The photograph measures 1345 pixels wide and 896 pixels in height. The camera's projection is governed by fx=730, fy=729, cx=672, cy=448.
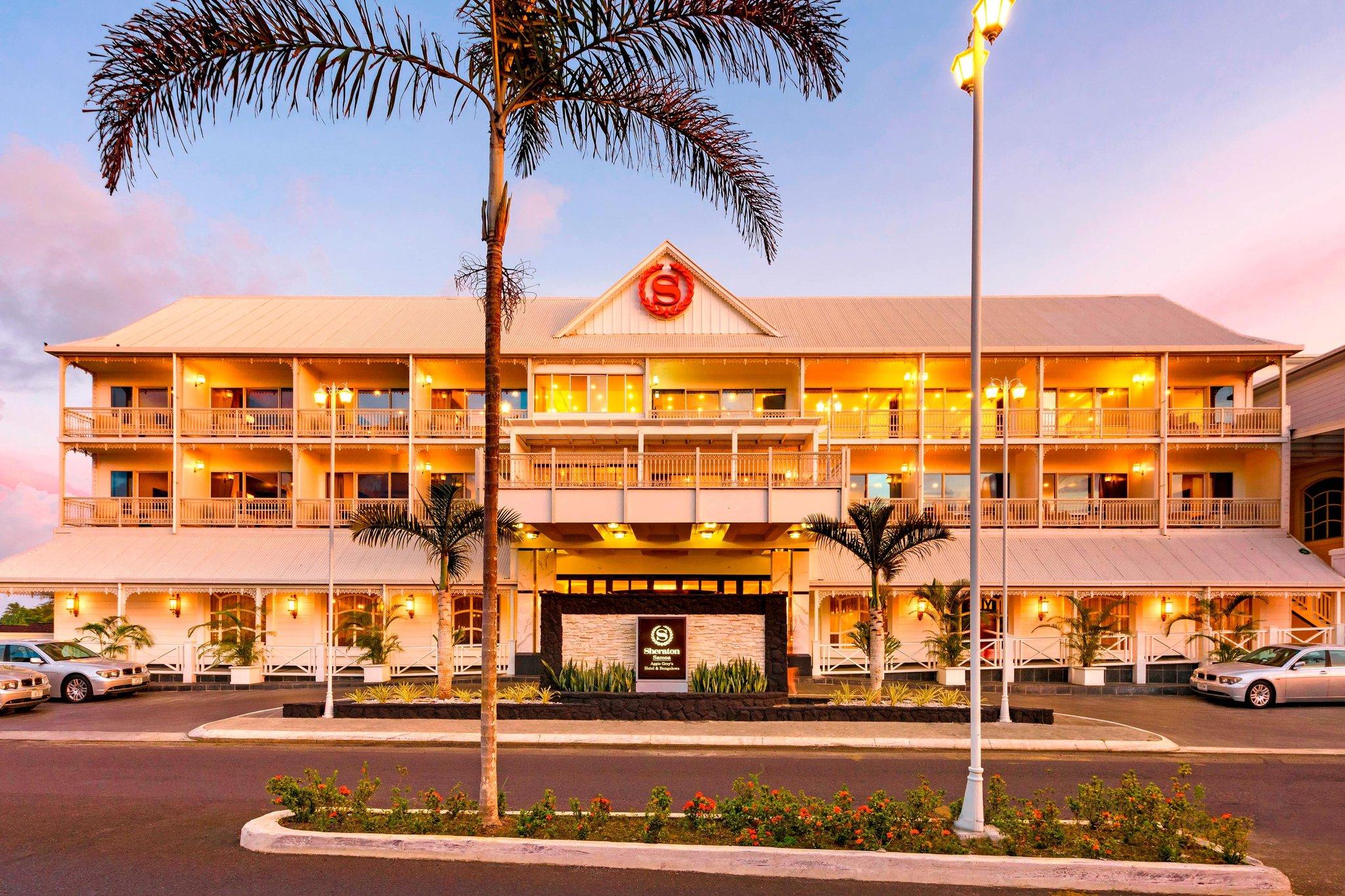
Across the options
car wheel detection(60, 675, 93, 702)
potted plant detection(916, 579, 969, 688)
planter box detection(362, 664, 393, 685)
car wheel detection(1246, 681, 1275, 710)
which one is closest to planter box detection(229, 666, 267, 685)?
car wheel detection(60, 675, 93, 702)

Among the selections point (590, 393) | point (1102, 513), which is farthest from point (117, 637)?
point (1102, 513)

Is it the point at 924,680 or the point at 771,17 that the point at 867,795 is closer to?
the point at 771,17

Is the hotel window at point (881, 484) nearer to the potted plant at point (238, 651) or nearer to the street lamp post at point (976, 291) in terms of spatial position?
the street lamp post at point (976, 291)

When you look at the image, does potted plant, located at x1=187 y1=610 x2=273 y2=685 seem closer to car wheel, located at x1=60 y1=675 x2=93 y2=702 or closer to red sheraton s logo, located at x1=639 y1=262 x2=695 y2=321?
car wheel, located at x1=60 y1=675 x2=93 y2=702

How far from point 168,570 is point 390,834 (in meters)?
20.0

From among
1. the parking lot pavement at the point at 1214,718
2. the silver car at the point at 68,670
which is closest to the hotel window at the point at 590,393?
the silver car at the point at 68,670

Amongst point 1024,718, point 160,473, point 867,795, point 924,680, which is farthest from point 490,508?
point 160,473

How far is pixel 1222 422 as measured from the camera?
25.2 meters

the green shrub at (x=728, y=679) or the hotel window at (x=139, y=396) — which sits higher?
the hotel window at (x=139, y=396)

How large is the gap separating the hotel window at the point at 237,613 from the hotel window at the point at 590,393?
10.8 meters

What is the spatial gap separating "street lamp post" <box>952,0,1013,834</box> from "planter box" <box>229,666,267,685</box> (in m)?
20.5

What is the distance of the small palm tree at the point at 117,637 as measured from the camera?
21.5 metres

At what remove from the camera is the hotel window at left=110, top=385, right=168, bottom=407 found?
27188 millimetres

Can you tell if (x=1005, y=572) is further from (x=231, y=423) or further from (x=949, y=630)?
(x=231, y=423)
